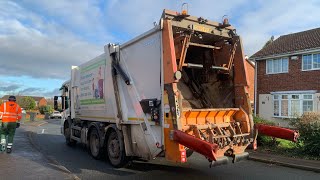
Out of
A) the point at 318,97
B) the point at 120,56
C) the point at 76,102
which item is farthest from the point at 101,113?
the point at 318,97

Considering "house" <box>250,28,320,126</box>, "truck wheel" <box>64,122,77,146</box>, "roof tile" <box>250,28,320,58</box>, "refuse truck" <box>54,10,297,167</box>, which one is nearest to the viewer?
"refuse truck" <box>54,10,297,167</box>

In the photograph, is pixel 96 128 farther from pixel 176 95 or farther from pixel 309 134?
pixel 309 134

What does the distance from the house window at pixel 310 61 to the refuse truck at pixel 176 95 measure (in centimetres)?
1514

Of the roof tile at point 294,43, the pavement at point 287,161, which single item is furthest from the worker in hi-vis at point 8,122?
the roof tile at point 294,43

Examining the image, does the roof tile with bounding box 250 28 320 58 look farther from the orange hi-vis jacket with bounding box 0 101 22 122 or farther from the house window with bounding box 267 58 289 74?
the orange hi-vis jacket with bounding box 0 101 22 122

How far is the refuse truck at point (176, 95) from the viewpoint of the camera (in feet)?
23.0

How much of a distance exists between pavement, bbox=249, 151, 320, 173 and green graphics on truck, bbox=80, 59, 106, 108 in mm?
4791

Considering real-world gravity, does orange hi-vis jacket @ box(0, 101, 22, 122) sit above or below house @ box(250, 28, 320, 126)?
below

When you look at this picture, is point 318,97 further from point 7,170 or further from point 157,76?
point 7,170

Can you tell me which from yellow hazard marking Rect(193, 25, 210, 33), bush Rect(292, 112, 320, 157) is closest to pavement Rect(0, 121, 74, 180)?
yellow hazard marking Rect(193, 25, 210, 33)

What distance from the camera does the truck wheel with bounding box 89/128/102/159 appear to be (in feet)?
33.2

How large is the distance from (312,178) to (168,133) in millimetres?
3572

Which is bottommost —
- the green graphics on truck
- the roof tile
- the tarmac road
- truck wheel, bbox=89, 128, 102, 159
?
the tarmac road

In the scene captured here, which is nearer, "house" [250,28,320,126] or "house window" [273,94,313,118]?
"house" [250,28,320,126]
